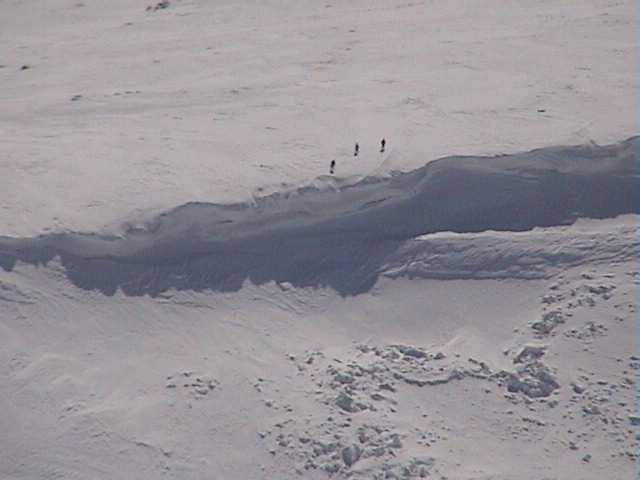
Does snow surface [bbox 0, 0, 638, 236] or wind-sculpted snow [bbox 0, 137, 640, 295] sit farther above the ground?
snow surface [bbox 0, 0, 638, 236]

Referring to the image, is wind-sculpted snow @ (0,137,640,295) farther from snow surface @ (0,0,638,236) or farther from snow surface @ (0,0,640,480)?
snow surface @ (0,0,638,236)

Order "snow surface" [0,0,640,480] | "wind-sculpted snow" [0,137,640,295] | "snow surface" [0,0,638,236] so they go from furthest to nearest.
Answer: "snow surface" [0,0,638,236] → "wind-sculpted snow" [0,137,640,295] → "snow surface" [0,0,640,480]

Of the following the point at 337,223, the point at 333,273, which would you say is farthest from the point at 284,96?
the point at 333,273

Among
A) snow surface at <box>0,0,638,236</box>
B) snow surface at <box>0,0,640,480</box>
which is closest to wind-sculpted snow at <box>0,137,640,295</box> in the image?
snow surface at <box>0,0,640,480</box>

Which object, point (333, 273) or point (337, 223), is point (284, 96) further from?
point (333, 273)

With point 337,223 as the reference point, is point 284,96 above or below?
above
